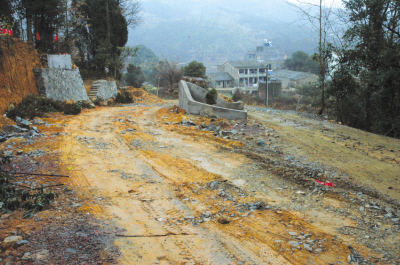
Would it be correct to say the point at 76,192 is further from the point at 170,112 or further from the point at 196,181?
the point at 170,112

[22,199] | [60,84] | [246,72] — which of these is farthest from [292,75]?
[22,199]

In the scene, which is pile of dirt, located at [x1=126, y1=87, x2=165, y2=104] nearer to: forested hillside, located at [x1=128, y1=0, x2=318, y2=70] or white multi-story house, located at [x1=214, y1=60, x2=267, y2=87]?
white multi-story house, located at [x1=214, y1=60, x2=267, y2=87]

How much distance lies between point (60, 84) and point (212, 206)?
14190 mm

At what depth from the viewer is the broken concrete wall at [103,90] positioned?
19.6m

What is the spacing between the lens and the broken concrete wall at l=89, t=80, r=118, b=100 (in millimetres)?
19562

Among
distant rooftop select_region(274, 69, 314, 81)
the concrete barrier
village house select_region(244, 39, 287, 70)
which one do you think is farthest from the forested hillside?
the concrete barrier

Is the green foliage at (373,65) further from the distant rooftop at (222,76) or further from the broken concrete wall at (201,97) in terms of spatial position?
the distant rooftop at (222,76)

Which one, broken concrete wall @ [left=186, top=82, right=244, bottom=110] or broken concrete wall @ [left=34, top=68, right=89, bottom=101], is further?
broken concrete wall @ [left=186, top=82, right=244, bottom=110]

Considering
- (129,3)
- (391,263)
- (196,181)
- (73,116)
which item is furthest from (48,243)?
(129,3)

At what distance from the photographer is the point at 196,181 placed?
6035 millimetres

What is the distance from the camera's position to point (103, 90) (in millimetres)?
20453

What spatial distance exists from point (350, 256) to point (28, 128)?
985 cm

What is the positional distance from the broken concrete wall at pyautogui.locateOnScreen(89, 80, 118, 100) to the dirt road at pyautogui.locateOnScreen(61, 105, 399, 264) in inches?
459

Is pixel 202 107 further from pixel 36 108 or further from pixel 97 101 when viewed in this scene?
pixel 97 101
